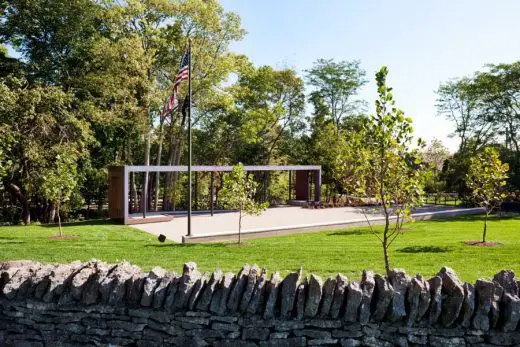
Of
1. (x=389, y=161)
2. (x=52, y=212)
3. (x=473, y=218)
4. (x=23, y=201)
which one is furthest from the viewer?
(x=473, y=218)

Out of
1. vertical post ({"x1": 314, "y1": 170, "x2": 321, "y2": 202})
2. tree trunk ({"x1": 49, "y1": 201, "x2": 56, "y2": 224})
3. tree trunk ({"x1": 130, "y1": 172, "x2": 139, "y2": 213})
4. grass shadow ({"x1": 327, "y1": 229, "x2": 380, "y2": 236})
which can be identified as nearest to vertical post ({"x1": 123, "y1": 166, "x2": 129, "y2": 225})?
tree trunk ({"x1": 49, "y1": 201, "x2": 56, "y2": 224})

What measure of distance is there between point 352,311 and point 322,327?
0.35 m

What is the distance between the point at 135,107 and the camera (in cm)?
2464

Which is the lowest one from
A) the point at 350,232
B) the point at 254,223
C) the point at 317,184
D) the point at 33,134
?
A: the point at 350,232

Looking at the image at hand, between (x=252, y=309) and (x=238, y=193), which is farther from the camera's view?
(x=238, y=193)

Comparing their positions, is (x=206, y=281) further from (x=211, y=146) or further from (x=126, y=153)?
(x=211, y=146)

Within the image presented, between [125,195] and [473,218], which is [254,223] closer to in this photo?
[125,195]

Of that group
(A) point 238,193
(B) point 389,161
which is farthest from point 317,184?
(B) point 389,161

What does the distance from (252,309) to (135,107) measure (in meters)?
21.7

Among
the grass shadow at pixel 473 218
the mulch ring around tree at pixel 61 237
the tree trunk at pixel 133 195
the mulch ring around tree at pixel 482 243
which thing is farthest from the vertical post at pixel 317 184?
the mulch ring around tree at pixel 61 237

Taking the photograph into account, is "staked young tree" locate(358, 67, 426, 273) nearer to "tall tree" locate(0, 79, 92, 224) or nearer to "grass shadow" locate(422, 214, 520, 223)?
"tall tree" locate(0, 79, 92, 224)

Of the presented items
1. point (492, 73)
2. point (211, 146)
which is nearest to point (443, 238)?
point (211, 146)

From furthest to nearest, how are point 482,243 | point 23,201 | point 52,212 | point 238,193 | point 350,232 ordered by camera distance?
point 52,212
point 23,201
point 350,232
point 238,193
point 482,243

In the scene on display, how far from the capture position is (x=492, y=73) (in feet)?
117
